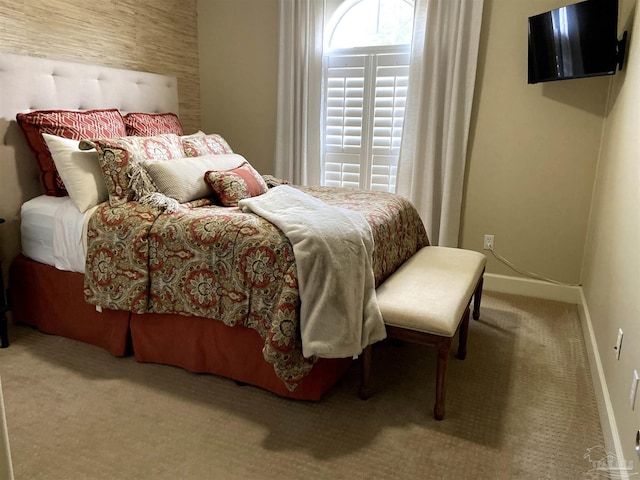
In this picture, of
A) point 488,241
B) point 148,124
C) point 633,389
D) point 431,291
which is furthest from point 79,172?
point 488,241

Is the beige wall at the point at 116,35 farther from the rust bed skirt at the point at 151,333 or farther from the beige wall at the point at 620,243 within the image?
the beige wall at the point at 620,243

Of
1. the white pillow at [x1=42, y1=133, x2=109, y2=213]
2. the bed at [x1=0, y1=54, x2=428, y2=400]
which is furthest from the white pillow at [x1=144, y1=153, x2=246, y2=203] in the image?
the white pillow at [x1=42, y1=133, x2=109, y2=213]

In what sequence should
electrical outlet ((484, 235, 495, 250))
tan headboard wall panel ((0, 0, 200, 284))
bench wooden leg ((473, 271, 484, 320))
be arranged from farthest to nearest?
1. electrical outlet ((484, 235, 495, 250))
2. bench wooden leg ((473, 271, 484, 320))
3. tan headboard wall panel ((0, 0, 200, 284))

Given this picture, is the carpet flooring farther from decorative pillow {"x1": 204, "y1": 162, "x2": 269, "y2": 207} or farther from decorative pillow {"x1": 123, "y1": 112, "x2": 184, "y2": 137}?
decorative pillow {"x1": 123, "y1": 112, "x2": 184, "y2": 137}

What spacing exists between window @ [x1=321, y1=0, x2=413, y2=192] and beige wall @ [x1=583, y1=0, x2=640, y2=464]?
1.43 meters

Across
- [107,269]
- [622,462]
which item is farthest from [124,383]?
[622,462]

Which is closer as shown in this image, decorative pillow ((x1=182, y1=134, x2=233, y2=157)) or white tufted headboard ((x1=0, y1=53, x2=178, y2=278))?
white tufted headboard ((x1=0, y1=53, x2=178, y2=278))

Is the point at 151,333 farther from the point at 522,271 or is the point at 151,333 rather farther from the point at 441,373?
the point at 522,271

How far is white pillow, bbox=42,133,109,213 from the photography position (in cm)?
253

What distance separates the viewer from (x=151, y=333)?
241 cm

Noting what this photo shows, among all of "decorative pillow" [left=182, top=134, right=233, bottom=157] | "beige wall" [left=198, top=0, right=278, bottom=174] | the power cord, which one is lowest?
the power cord

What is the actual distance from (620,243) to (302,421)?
5.20ft

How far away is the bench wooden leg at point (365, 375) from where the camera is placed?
2119 mm

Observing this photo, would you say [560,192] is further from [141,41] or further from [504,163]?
[141,41]
